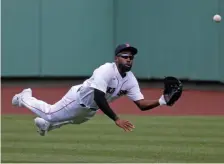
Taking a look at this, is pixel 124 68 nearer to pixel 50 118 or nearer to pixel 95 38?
pixel 50 118

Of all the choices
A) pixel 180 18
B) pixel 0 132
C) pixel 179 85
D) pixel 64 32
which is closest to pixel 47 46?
pixel 64 32

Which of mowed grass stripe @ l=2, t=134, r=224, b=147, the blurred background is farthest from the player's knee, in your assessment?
the blurred background

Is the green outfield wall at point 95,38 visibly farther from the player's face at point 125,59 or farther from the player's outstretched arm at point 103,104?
the player's outstretched arm at point 103,104

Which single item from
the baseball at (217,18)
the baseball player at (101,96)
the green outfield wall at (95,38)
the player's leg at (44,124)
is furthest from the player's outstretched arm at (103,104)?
the green outfield wall at (95,38)

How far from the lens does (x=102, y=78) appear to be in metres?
7.06

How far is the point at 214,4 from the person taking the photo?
54.7 ft

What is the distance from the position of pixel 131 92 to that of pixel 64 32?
416 inches

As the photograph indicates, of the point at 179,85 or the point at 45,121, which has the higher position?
the point at 179,85

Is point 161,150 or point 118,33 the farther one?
point 118,33

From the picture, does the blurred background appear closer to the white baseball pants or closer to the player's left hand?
the white baseball pants

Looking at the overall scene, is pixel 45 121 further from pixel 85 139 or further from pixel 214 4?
pixel 214 4

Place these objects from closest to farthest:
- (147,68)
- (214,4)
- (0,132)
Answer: (0,132) < (214,4) < (147,68)

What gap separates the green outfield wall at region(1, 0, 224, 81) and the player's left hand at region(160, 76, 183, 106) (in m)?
10.1

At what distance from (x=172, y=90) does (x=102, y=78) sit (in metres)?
0.83
